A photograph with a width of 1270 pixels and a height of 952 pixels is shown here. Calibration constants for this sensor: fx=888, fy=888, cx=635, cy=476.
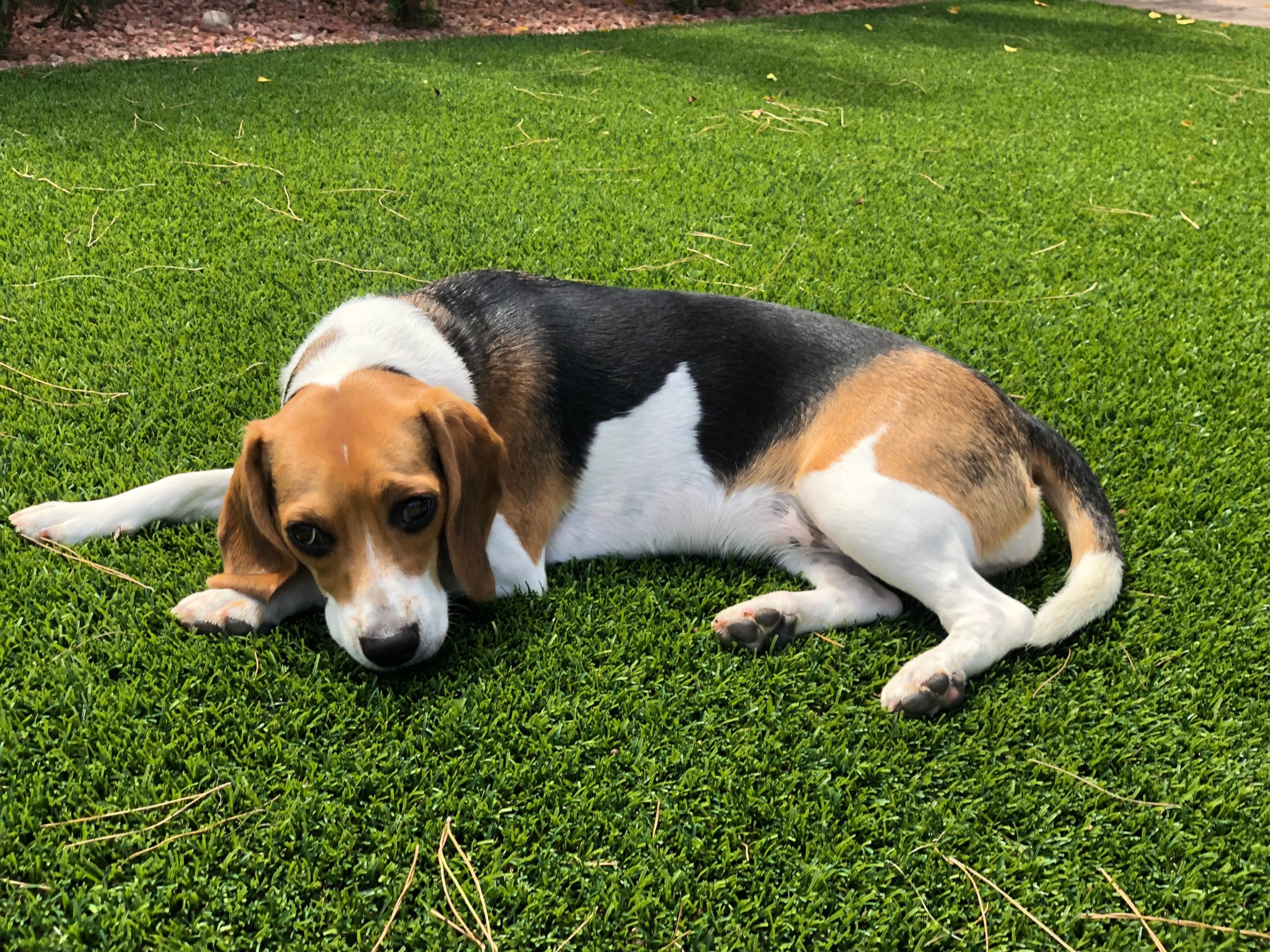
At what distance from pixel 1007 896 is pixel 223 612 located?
2295 mm

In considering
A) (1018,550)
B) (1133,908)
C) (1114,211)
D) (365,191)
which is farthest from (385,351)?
(1114,211)

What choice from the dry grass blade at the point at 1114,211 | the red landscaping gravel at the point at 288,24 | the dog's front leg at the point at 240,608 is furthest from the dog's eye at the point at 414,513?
the red landscaping gravel at the point at 288,24

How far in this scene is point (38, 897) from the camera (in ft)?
6.38

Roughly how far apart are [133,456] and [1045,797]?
3.32m

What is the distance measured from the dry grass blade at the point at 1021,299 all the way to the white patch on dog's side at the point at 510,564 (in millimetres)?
3129

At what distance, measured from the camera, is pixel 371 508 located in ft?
8.15

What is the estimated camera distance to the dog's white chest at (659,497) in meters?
3.24

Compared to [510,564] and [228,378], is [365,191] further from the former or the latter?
[510,564]

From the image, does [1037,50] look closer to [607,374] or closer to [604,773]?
[607,374]

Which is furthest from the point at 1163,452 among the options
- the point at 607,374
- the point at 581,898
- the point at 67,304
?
the point at 67,304

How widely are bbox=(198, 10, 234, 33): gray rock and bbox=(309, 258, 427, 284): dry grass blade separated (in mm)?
6806

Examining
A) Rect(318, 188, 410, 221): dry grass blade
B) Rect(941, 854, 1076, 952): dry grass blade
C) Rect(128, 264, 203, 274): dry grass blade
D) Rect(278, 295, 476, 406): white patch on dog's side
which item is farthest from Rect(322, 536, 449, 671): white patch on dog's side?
Rect(318, 188, 410, 221): dry grass blade

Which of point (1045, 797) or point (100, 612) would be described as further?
point (100, 612)

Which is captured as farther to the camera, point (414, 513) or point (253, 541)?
point (253, 541)
